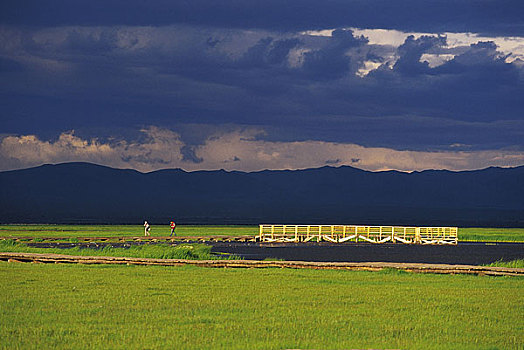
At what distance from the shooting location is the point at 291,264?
42.7 meters

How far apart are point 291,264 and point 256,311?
18332 mm

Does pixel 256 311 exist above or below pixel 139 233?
below

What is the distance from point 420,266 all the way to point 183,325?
833 inches

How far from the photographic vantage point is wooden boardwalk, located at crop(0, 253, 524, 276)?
1528 inches

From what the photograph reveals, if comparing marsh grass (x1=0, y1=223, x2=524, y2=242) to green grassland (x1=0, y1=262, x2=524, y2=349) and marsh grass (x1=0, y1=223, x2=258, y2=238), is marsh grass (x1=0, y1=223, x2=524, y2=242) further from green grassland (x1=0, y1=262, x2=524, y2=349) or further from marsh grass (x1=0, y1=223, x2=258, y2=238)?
green grassland (x1=0, y1=262, x2=524, y2=349)

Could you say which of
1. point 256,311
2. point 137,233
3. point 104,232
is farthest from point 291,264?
point 104,232

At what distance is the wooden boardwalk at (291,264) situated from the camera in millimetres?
38812

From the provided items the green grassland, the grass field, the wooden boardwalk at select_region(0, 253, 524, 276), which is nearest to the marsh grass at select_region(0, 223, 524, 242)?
the grass field

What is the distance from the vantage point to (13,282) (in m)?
32.2

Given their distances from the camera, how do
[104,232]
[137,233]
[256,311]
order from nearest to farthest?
[256,311] < [137,233] < [104,232]

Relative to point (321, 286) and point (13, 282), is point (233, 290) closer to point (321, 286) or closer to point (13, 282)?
point (321, 286)

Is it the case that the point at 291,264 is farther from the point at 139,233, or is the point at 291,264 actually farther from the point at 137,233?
the point at 137,233

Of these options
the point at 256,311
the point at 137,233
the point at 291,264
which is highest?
the point at 137,233

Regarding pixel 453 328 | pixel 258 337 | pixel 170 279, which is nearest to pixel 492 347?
pixel 453 328
